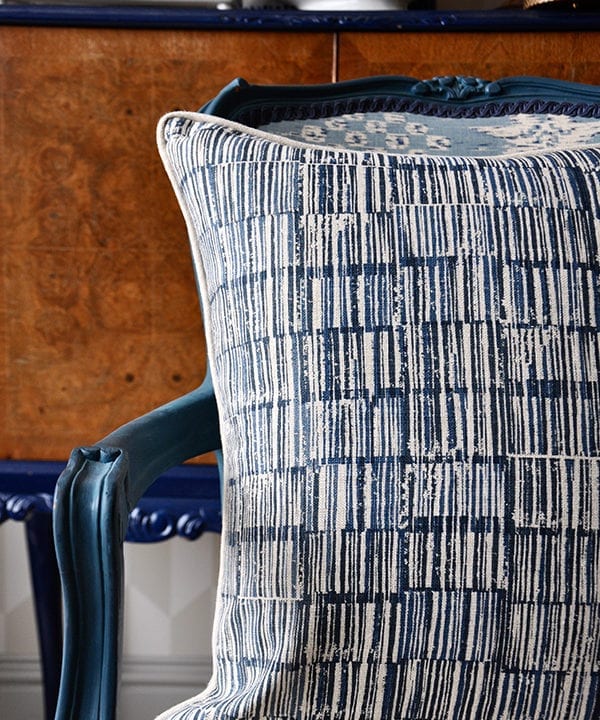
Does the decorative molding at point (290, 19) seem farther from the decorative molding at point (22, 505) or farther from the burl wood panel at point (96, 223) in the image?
the decorative molding at point (22, 505)

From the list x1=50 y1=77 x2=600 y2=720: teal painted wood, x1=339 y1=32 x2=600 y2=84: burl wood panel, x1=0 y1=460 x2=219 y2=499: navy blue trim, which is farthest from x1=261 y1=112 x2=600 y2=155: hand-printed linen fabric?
x1=0 y1=460 x2=219 y2=499: navy blue trim

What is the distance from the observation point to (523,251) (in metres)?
0.54

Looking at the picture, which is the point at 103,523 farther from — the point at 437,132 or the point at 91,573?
the point at 437,132

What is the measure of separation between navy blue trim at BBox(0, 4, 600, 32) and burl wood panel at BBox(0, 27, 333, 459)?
1cm

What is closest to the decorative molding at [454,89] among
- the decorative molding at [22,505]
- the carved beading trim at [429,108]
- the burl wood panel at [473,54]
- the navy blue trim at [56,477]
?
the carved beading trim at [429,108]

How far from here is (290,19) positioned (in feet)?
2.92

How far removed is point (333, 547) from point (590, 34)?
26.8 inches

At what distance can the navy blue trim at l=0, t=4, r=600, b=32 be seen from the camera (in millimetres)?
889

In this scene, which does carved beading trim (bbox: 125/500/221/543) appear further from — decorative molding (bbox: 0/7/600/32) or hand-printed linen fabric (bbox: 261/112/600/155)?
decorative molding (bbox: 0/7/600/32)

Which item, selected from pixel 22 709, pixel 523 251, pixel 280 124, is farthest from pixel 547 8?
pixel 22 709

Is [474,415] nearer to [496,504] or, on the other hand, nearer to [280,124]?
[496,504]

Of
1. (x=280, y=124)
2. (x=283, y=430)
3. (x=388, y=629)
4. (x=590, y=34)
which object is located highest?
(x=590, y=34)

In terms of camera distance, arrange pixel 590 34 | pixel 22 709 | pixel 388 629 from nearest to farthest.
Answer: pixel 388 629
pixel 590 34
pixel 22 709

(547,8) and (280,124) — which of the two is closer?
(280,124)
